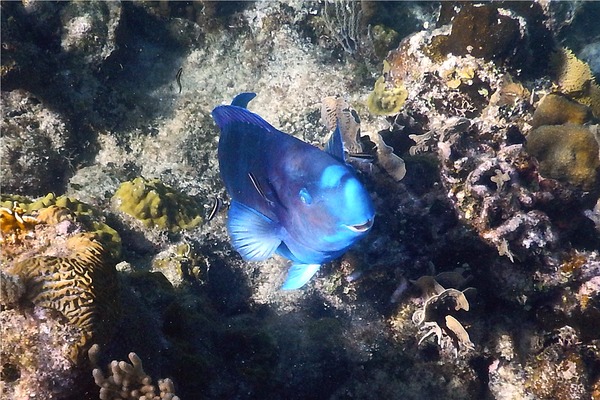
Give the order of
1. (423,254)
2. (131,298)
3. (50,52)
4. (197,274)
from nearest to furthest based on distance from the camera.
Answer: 1. (131,298)
2. (423,254)
3. (197,274)
4. (50,52)

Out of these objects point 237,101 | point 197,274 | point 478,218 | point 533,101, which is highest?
point 237,101

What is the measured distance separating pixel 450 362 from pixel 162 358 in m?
2.45

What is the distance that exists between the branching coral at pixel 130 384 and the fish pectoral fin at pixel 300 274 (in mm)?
819

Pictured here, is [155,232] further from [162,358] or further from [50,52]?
[50,52]

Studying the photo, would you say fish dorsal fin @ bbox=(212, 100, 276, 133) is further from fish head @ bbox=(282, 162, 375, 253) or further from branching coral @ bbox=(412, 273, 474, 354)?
branching coral @ bbox=(412, 273, 474, 354)

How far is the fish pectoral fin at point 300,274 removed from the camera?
2176mm

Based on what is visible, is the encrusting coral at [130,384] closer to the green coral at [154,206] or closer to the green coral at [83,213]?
the green coral at [83,213]

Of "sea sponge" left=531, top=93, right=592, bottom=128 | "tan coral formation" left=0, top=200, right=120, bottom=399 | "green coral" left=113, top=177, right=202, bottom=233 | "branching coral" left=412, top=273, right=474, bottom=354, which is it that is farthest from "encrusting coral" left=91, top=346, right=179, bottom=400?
"sea sponge" left=531, top=93, right=592, bottom=128

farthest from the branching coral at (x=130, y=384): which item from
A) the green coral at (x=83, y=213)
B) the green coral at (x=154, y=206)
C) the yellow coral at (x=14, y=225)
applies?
the green coral at (x=154, y=206)

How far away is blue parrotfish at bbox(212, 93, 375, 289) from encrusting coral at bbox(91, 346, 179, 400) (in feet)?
2.68

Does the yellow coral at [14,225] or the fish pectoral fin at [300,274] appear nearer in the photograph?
the fish pectoral fin at [300,274]

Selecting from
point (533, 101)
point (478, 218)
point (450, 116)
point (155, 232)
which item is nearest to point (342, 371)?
point (478, 218)

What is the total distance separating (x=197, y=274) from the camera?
13.9 ft

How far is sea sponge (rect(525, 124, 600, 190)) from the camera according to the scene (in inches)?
156
